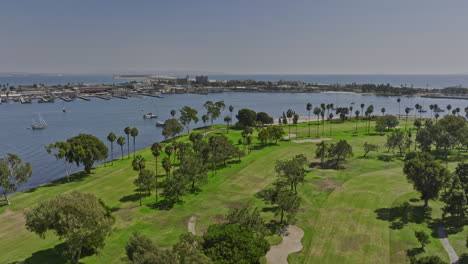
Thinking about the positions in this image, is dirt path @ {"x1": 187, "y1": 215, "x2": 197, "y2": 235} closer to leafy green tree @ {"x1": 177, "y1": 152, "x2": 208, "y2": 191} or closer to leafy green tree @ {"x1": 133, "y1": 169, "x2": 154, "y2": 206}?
leafy green tree @ {"x1": 177, "y1": 152, "x2": 208, "y2": 191}

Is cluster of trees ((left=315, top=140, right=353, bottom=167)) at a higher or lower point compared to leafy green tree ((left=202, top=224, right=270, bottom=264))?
higher

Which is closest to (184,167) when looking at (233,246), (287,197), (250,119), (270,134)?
(287,197)

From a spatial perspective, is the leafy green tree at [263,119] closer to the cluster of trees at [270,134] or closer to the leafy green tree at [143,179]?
the cluster of trees at [270,134]

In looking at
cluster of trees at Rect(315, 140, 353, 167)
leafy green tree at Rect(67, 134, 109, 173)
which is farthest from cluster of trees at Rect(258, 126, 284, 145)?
leafy green tree at Rect(67, 134, 109, 173)

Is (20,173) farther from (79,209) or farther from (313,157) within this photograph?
(313,157)

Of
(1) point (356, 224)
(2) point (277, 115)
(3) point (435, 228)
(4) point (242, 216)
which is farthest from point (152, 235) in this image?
(2) point (277, 115)

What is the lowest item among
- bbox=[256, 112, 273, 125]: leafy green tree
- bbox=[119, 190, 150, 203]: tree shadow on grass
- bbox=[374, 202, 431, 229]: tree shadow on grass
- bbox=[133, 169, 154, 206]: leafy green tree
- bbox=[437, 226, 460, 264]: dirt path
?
bbox=[119, 190, 150, 203]: tree shadow on grass
